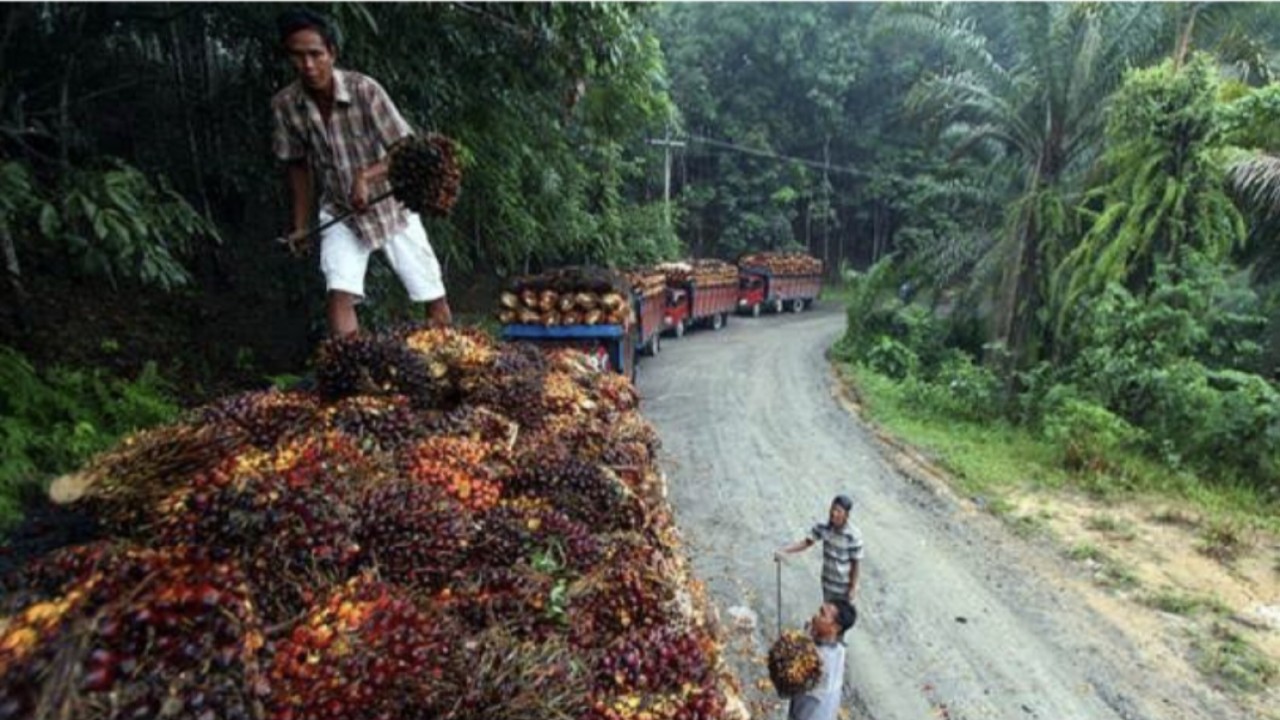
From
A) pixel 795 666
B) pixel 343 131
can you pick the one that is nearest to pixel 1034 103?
pixel 795 666

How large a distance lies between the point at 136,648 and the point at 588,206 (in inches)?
787

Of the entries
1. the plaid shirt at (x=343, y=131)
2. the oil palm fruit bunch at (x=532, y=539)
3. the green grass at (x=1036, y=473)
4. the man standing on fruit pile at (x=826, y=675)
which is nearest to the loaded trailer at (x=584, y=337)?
the green grass at (x=1036, y=473)

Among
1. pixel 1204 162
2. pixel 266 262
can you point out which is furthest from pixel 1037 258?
pixel 266 262

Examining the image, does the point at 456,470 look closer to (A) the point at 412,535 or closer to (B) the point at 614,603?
(A) the point at 412,535

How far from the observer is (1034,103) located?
520 inches

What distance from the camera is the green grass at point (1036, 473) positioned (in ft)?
29.1

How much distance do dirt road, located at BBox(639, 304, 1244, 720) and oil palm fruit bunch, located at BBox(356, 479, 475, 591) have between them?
12.8ft

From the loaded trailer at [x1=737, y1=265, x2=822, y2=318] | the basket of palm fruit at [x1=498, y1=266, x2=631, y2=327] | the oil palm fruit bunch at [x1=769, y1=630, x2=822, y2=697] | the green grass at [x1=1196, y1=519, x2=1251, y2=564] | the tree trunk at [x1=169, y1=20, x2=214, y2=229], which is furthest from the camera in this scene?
the loaded trailer at [x1=737, y1=265, x2=822, y2=318]

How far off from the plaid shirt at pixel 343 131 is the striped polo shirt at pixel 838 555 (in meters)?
3.86

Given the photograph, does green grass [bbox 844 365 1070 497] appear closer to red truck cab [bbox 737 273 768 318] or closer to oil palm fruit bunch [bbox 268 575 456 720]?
oil palm fruit bunch [bbox 268 575 456 720]

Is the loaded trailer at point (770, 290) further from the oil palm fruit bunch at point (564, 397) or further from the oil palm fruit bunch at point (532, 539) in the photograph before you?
the oil palm fruit bunch at point (532, 539)

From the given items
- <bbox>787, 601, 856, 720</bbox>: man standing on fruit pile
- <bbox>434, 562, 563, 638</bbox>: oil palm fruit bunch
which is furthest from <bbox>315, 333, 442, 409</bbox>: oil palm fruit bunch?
<bbox>787, 601, 856, 720</bbox>: man standing on fruit pile

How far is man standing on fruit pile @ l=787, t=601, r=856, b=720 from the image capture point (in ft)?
15.2

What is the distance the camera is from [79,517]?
2.00 meters
